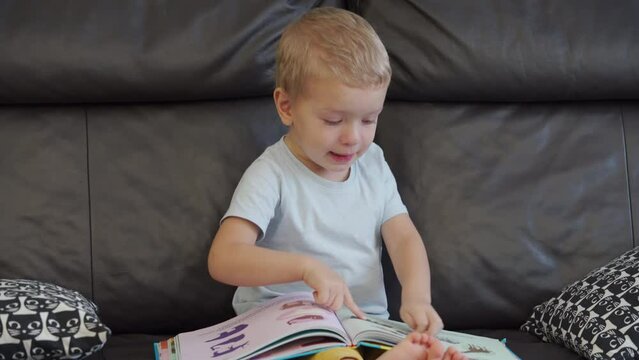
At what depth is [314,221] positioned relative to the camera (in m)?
1.89

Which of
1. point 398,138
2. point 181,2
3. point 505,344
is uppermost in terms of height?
point 181,2

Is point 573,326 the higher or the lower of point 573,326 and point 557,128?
the lower

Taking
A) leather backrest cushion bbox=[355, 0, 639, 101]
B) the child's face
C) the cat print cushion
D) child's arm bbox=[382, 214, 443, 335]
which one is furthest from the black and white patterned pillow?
the cat print cushion

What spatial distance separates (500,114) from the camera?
212 centimetres

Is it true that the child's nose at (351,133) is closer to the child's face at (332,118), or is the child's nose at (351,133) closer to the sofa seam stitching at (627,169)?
the child's face at (332,118)

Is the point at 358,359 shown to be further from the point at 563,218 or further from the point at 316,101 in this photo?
the point at 563,218

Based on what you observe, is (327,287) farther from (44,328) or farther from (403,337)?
(44,328)

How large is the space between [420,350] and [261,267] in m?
0.33

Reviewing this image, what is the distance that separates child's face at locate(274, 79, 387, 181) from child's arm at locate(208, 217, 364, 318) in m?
0.19

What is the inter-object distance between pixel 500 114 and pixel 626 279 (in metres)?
0.48

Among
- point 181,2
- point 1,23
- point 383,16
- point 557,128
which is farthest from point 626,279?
point 1,23

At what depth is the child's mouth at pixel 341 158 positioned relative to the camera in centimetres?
180

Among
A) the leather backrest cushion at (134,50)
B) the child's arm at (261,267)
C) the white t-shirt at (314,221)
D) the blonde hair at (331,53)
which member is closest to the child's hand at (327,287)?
the child's arm at (261,267)

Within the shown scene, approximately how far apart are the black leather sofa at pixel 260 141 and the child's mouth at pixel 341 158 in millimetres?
287
